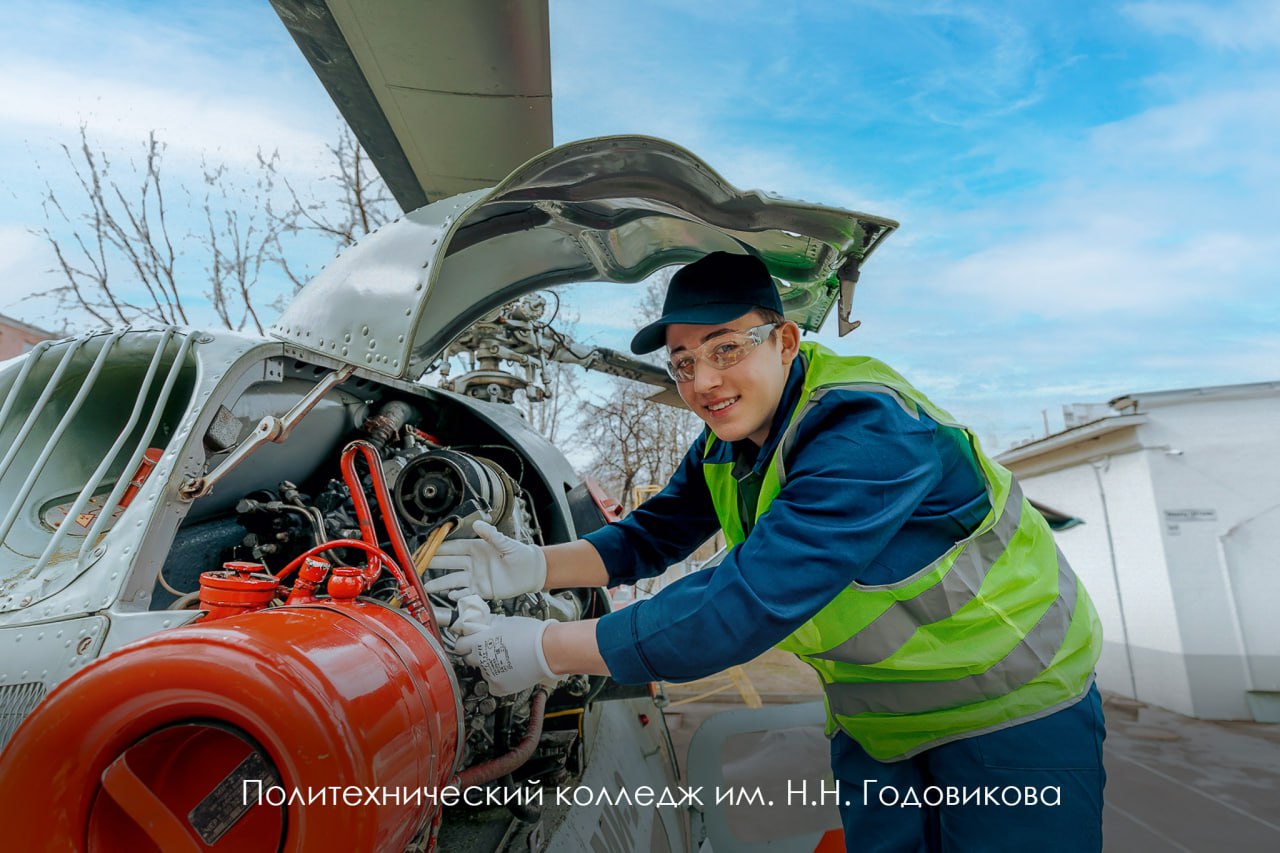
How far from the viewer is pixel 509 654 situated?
1740 millimetres

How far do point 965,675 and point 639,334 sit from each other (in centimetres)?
129

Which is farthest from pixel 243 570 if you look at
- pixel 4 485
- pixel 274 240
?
pixel 274 240

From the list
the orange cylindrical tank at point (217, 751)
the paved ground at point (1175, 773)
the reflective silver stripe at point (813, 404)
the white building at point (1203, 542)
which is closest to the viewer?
the orange cylindrical tank at point (217, 751)

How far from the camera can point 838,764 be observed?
94.7 inches

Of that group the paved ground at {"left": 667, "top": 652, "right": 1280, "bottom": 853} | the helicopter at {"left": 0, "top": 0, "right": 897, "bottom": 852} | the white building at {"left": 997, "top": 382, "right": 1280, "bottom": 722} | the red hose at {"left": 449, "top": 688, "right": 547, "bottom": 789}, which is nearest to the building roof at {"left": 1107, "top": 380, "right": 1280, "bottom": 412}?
the white building at {"left": 997, "top": 382, "right": 1280, "bottom": 722}

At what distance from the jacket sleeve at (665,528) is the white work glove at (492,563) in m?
0.29

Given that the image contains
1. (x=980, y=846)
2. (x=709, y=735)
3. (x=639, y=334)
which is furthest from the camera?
(x=709, y=735)

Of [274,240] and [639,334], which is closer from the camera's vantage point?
[639,334]

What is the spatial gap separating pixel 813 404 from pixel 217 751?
1413 mm

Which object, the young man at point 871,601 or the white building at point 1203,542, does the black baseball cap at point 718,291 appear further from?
the white building at point 1203,542

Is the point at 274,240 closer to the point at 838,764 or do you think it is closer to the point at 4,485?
the point at 4,485

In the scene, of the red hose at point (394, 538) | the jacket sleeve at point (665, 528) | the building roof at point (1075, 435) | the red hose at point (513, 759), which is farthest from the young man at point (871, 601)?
the building roof at point (1075, 435)

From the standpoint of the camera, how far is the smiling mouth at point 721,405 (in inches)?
81.1

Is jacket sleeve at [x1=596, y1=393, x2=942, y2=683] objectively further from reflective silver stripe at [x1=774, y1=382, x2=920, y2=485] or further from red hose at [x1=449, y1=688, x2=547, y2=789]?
red hose at [x1=449, y1=688, x2=547, y2=789]
